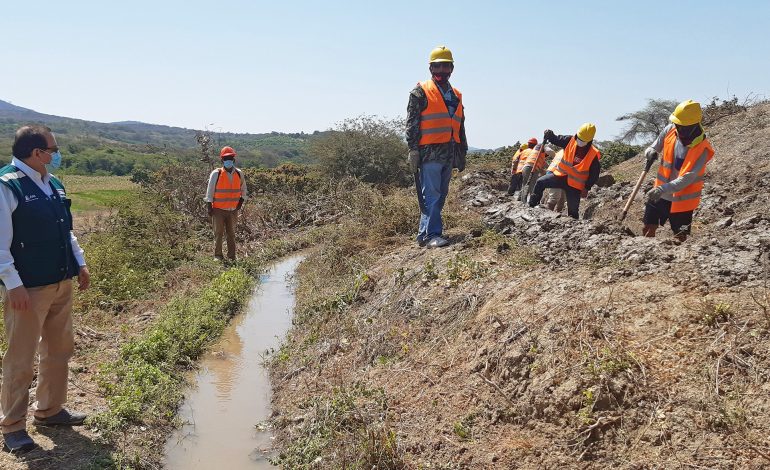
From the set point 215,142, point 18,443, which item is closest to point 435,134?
point 18,443

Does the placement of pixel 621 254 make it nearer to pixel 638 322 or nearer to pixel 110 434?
pixel 638 322

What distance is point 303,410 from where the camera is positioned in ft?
15.3

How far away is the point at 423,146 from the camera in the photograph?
6656mm

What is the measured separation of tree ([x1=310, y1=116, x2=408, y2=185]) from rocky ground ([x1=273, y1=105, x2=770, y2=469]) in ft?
40.5

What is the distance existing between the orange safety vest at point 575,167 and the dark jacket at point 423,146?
150cm

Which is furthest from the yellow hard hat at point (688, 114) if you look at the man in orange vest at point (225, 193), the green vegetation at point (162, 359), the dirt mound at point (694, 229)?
the man in orange vest at point (225, 193)

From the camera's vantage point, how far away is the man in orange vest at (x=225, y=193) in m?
9.59

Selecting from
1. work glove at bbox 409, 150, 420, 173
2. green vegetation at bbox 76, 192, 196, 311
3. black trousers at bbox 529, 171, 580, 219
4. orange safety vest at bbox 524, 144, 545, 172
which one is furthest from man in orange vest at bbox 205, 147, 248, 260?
orange safety vest at bbox 524, 144, 545, 172

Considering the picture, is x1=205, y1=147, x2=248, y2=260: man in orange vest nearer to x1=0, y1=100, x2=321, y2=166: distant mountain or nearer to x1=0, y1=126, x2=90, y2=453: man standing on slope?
x1=0, y1=126, x2=90, y2=453: man standing on slope

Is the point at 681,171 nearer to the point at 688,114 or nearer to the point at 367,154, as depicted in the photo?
the point at 688,114

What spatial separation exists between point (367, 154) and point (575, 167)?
1150cm

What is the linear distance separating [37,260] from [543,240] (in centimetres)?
425

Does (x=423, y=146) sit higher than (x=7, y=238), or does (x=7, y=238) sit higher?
(x=423, y=146)

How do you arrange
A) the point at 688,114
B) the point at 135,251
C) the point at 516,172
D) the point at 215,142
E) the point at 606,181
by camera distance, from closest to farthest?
the point at 688,114, the point at 135,251, the point at 516,172, the point at 606,181, the point at 215,142
